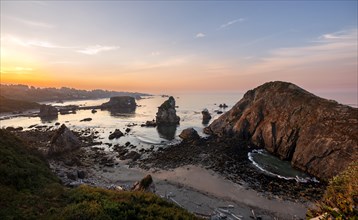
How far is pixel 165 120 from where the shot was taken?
88.2m

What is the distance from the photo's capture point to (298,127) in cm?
4706

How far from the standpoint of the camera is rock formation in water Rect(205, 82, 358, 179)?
120 feet

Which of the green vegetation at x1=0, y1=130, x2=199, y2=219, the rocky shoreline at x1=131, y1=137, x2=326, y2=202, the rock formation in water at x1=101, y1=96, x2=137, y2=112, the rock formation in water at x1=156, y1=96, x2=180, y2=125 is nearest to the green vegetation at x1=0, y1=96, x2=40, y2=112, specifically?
the rock formation in water at x1=101, y1=96, x2=137, y2=112

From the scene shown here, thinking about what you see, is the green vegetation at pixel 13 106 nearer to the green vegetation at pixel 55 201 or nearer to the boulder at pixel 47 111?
the boulder at pixel 47 111

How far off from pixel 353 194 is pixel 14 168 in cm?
2504

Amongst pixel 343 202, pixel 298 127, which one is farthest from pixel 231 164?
pixel 343 202

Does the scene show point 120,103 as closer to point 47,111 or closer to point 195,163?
point 47,111

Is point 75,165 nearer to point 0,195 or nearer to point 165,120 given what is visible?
point 0,195

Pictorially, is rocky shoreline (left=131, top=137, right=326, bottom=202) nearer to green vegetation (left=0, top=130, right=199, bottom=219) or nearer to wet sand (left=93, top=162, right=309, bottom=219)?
wet sand (left=93, top=162, right=309, bottom=219)

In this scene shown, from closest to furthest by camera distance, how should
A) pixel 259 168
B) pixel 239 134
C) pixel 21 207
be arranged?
pixel 21 207 < pixel 259 168 < pixel 239 134

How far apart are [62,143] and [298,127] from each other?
4703cm

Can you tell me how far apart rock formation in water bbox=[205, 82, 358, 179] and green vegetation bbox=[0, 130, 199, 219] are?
91.1 ft

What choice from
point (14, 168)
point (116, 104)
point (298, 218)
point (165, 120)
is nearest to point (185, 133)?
point (165, 120)

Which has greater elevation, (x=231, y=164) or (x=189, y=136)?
(x=189, y=136)
